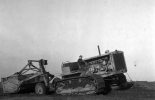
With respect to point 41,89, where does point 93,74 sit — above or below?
above

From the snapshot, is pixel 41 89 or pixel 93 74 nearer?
pixel 93 74

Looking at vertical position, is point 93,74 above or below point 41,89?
above

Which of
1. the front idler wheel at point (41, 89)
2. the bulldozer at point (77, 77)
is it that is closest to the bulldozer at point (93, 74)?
the bulldozer at point (77, 77)

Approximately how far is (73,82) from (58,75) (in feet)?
6.11

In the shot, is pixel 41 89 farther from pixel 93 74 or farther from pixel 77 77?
pixel 93 74

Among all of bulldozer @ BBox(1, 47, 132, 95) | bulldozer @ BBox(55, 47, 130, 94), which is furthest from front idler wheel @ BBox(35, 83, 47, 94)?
bulldozer @ BBox(55, 47, 130, 94)

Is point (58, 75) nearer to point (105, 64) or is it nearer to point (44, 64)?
point (44, 64)

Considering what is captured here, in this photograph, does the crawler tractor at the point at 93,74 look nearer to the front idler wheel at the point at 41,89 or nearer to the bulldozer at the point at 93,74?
the bulldozer at the point at 93,74

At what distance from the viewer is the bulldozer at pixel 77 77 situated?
12.4m

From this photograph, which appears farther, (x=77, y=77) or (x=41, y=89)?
(x=41, y=89)

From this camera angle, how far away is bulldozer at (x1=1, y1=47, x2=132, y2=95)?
1244 cm

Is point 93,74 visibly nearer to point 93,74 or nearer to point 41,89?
point 93,74

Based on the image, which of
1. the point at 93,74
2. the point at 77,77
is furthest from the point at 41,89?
the point at 93,74

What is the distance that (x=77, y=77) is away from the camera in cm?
1249
